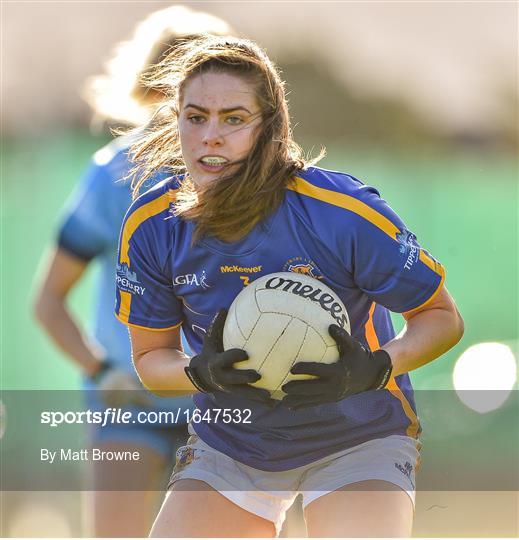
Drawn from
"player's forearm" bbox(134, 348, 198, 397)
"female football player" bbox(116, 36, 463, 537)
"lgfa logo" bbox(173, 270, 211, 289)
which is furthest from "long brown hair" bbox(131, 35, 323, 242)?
"player's forearm" bbox(134, 348, 198, 397)

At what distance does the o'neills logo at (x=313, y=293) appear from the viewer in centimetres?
287

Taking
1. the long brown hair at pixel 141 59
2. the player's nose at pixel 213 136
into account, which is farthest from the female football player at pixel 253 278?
the long brown hair at pixel 141 59

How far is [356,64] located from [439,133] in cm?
95

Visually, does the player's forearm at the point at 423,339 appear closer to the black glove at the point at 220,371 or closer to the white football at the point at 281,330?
the white football at the point at 281,330

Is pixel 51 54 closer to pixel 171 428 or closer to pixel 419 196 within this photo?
pixel 419 196

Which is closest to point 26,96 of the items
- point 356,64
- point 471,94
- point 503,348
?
point 356,64

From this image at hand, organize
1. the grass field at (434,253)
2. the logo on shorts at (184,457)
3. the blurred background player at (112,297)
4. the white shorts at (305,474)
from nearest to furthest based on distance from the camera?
the white shorts at (305,474) < the logo on shorts at (184,457) < the blurred background player at (112,297) < the grass field at (434,253)

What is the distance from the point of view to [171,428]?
4117 mm

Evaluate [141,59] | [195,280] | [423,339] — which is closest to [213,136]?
[195,280]

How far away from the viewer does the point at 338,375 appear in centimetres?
280

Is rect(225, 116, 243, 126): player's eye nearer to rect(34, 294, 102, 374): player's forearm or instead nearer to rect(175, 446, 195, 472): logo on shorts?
rect(175, 446, 195, 472): logo on shorts

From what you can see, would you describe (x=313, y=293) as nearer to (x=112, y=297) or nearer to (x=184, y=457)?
(x=184, y=457)

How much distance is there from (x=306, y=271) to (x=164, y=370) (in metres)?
0.57

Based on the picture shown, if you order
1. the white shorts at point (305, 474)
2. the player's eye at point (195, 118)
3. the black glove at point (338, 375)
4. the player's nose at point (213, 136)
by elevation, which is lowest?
the white shorts at point (305, 474)
